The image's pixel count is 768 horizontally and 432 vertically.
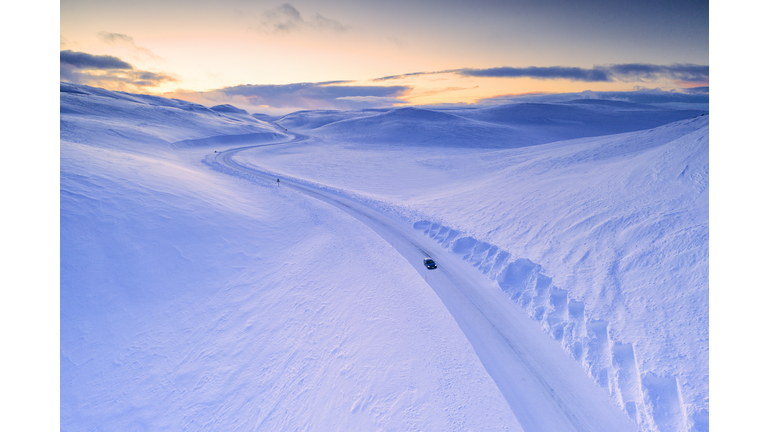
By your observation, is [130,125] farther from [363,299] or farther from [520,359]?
[520,359]

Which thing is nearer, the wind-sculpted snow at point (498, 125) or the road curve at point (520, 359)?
the road curve at point (520, 359)

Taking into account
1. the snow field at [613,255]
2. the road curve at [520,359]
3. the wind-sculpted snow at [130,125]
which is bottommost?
the road curve at [520,359]

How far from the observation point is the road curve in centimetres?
1306

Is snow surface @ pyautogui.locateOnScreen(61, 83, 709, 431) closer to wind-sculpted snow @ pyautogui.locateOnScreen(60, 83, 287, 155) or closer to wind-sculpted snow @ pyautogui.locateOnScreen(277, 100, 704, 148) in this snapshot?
wind-sculpted snow @ pyautogui.locateOnScreen(60, 83, 287, 155)

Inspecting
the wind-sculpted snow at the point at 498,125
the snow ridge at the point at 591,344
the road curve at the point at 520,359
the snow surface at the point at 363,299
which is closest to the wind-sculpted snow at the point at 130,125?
the snow surface at the point at 363,299

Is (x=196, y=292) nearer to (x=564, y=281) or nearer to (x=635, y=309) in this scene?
(x=564, y=281)

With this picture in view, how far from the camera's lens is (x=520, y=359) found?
1577 cm

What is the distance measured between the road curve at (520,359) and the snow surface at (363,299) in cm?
26

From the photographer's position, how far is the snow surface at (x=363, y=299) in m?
14.2

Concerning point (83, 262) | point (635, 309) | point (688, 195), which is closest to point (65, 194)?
point (83, 262)

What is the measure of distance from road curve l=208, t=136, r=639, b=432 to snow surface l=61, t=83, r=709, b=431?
0.86 feet

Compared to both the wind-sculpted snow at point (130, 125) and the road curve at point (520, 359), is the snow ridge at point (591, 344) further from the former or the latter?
the wind-sculpted snow at point (130, 125)

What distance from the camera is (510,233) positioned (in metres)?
26.5

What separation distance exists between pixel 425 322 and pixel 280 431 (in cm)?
853
